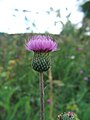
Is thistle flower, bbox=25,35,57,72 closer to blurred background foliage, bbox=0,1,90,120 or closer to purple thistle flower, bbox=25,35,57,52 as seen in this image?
purple thistle flower, bbox=25,35,57,52

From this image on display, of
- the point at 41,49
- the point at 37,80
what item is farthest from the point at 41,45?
the point at 37,80

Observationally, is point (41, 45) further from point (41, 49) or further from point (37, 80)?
point (37, 80)

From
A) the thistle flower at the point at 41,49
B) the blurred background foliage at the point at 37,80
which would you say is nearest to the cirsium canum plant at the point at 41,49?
the thistle flower at the point at 41,49

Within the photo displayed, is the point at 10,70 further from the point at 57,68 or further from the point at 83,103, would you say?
the point at 83,103

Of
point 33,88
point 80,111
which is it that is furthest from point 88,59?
point 80,111

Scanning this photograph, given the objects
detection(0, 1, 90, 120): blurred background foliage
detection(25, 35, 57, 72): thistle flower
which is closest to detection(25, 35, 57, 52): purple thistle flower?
detection(25, 35, 57, 72): thistle flower
